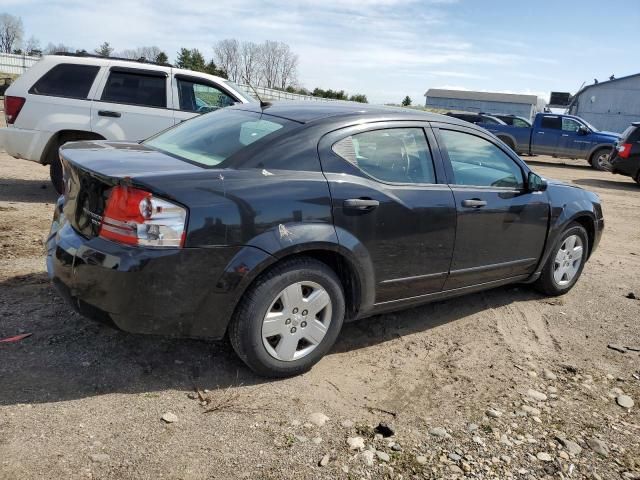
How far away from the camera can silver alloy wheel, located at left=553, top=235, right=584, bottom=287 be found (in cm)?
503

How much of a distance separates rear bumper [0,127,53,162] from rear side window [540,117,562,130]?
1723cm

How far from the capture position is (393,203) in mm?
3533

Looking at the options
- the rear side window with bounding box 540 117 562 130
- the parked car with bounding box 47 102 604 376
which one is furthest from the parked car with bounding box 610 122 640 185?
the parked car with bounding box 47 102 604 376

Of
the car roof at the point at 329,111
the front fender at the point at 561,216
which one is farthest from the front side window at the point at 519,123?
the car roof at the point at 329,111

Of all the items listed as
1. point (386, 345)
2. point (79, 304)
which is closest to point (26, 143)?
point (79, 304)

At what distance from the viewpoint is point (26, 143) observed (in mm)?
7180

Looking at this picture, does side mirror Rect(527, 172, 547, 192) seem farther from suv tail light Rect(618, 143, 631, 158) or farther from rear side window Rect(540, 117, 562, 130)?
rear side window Rect(540, 117, 562, 130)

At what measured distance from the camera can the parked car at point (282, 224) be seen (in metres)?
2.83

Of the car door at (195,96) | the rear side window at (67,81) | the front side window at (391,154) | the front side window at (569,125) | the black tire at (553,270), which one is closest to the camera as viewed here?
the front side window at (391,154)

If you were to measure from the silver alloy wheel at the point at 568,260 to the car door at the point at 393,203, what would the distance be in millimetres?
1657

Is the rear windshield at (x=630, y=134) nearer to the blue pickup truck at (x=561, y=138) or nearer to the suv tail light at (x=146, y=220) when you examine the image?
the blue pickup truck at (x=561, y=138)

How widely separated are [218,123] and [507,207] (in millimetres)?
2278

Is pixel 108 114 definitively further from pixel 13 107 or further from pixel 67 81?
pixel 13 107

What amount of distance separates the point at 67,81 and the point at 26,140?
3.10 ft
